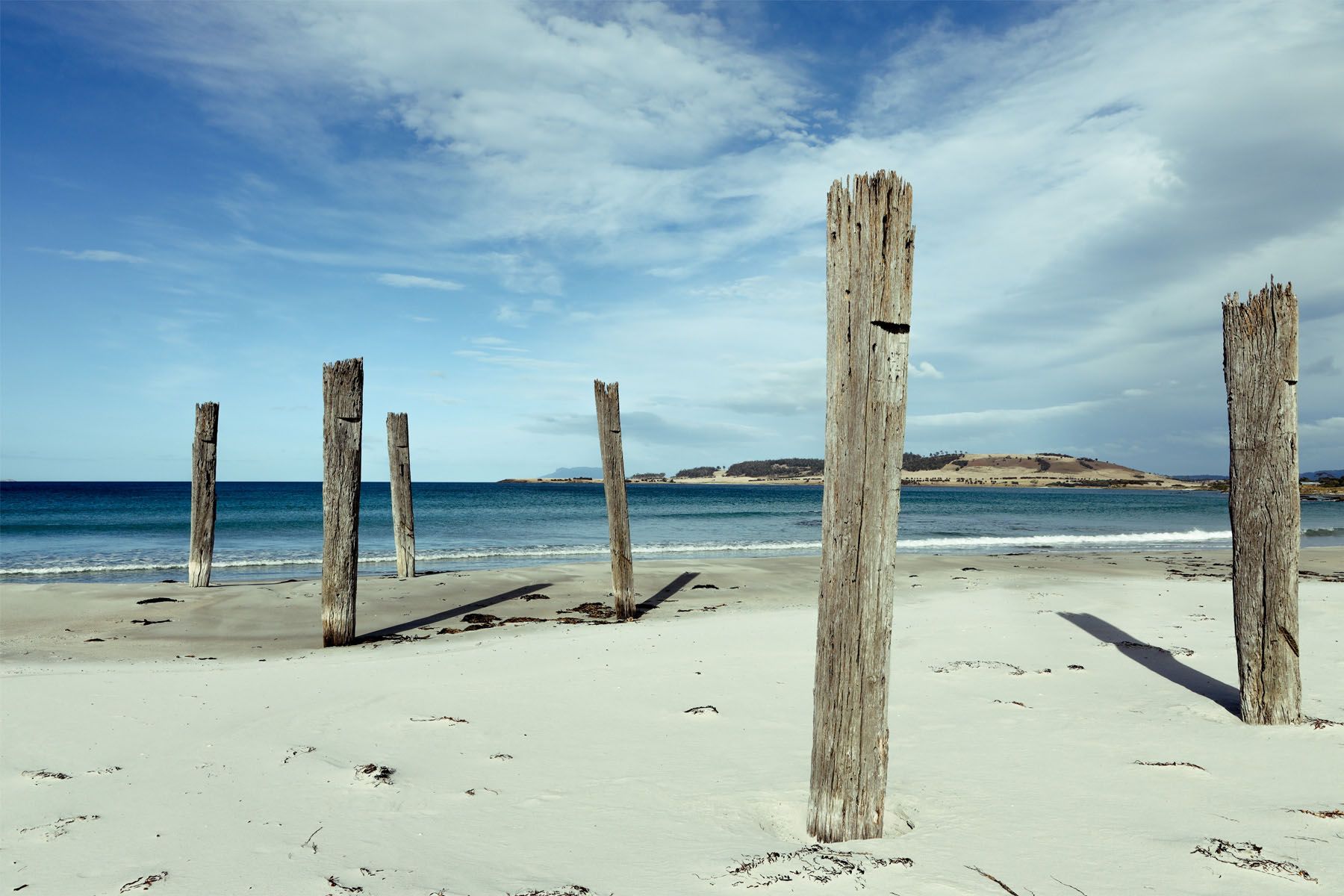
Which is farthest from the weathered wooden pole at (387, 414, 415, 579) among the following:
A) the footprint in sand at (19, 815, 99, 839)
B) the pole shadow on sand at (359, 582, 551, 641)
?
the footprint in sand at (19, 815, 99, 839)

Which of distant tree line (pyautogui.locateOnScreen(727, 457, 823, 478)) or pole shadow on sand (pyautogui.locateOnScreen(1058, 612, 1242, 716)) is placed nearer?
pole shadow on sand (pyautogui.locateOnScreen(1058, 612, 1242, 716))

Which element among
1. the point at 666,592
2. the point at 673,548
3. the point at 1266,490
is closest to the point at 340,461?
the point at 666,592

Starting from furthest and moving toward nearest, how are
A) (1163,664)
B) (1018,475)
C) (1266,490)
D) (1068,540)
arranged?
(1018,475), (1068,540), (1163,664), (1266,490)

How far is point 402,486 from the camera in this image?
1409cm

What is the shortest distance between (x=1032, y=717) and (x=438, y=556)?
18566 millimetres

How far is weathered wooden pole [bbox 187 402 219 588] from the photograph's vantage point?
1380cm

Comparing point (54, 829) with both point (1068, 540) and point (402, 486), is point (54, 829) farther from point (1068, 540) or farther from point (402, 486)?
point (1068, 540)

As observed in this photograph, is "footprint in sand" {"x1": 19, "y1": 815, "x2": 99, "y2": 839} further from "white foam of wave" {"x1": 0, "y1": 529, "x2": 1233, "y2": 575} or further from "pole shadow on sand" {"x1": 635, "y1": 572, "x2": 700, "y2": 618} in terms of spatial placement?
"white foam of wave" {"x1": 0, "y1": 529, "x2": 1233, "y2": 575}

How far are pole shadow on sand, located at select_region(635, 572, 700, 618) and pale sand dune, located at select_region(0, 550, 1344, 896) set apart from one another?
2.77 meters

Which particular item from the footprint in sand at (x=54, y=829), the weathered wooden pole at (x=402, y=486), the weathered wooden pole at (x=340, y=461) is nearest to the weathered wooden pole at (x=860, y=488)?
the footprint in sand at (x=54, y=829)

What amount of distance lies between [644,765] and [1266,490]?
4.54 meters

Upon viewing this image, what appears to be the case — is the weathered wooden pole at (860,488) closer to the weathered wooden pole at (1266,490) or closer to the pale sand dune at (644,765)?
the pale sand dune at (644,765)

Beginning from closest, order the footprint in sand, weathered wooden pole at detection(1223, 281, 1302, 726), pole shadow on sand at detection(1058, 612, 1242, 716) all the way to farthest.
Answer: the footprint in sand < weathered wooden pole at detection(1223, 281, 1302, 726) < pole shadow on sand at detection(1058, 612, 1242, 716)

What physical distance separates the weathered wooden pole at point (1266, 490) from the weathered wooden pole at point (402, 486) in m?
11.8
